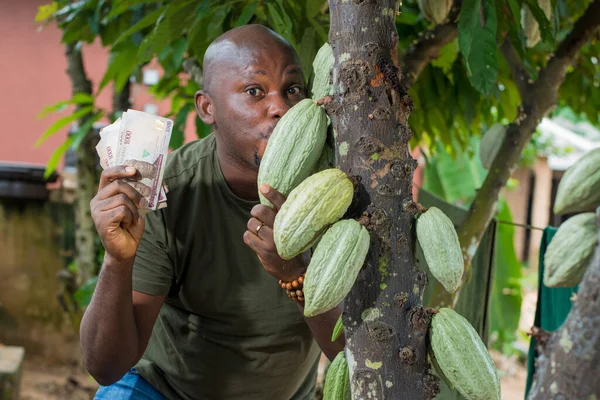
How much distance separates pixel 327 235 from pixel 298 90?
58 cm

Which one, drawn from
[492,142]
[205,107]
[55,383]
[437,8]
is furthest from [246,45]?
[55,383]

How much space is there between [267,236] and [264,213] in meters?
0.05

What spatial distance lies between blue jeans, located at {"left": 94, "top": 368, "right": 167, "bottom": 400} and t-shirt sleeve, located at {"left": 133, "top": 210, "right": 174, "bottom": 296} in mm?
279

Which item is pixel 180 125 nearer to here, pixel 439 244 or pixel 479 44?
pixel 479 44

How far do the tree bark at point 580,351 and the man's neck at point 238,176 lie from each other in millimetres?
1051

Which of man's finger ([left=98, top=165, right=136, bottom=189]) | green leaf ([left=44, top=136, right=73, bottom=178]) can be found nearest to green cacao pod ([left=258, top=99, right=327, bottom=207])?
man's finger ([left=98, top=165, right=136, bottom=189])

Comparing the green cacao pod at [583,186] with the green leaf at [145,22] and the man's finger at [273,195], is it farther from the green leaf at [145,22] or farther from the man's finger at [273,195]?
the green leaf at [145,22]

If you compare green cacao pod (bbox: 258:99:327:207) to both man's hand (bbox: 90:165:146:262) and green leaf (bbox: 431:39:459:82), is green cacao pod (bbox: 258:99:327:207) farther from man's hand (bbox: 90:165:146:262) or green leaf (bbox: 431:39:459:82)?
green leaf (bbox: 431:39:459:82)

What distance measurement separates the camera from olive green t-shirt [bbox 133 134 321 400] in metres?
1.74

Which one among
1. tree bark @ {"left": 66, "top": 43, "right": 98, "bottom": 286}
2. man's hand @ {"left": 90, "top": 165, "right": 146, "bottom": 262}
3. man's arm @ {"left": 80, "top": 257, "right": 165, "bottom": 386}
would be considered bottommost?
tree bark @ {"left": 66, "top": 43, "right": 98, "bottom": 286}

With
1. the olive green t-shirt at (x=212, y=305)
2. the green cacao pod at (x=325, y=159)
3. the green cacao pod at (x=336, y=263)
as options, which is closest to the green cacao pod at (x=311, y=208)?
the green cacao pod at (x=336, y=263)

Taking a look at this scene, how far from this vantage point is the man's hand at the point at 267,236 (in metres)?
0.99

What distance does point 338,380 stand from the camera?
1.02 metres

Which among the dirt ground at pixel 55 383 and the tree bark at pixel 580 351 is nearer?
the tree bark at pixel 580 351
